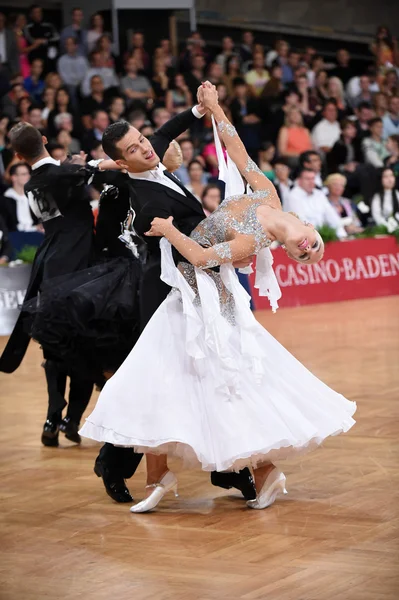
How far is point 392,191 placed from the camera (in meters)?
13.4

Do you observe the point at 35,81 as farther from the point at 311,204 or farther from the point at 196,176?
the point at 311,204

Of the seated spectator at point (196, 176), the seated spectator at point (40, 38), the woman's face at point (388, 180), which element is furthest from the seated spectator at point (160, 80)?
the woman's face at point (388, 180)

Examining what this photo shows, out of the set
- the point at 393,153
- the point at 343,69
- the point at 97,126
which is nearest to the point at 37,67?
the point at 97,126

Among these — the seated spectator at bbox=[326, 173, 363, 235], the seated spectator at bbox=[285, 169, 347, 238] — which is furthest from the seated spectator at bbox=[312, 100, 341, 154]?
the seated spectator at bbox=[285, 169, 347, 238]

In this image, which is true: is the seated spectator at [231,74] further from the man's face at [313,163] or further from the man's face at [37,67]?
the man's face at [313,163]

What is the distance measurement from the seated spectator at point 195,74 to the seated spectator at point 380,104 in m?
2.64

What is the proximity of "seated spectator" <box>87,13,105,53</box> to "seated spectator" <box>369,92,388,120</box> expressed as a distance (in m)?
4.20

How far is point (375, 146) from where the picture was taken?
1512 cm

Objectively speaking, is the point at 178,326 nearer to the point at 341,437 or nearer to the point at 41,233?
the point at 341,437

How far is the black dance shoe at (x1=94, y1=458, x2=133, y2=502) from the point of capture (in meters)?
4.68

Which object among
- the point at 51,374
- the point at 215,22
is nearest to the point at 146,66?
the point at 215,22

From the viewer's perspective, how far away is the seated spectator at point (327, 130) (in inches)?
593

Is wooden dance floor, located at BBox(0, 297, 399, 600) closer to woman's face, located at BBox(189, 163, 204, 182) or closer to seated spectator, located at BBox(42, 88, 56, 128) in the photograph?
woman's face, located at BBox(189, 163, 204, 182)

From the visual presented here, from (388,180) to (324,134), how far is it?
2052 mm
